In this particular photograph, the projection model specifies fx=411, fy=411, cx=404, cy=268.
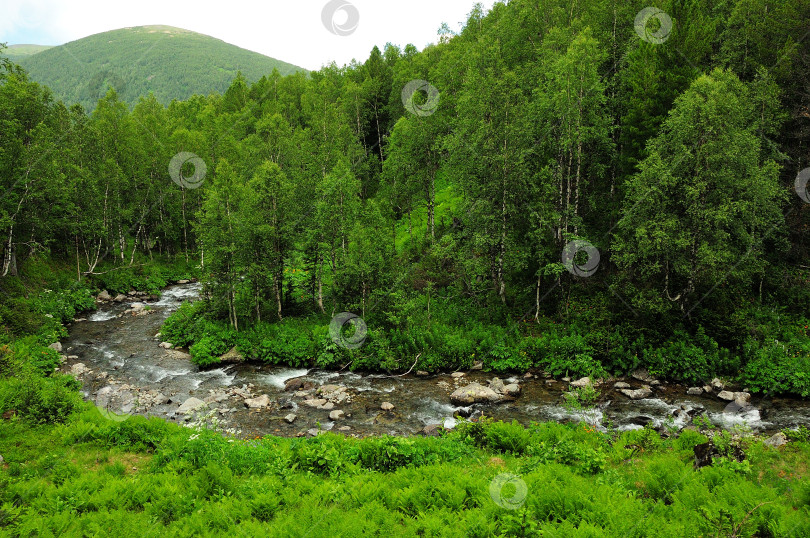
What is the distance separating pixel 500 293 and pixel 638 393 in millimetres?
10058

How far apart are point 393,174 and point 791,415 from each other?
32.3 metres

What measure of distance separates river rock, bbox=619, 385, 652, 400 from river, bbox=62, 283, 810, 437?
0.88ft

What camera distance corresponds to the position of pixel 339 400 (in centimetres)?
1961

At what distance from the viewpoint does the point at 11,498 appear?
934cm

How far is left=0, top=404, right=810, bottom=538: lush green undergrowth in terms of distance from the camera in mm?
8258

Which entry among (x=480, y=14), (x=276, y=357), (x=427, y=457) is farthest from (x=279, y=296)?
(x=480, y=14)

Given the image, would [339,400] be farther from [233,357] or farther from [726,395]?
[726,395]

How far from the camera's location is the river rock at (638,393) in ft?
62.2

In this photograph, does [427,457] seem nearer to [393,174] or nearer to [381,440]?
[381,440]

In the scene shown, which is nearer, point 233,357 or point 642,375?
point 642,375

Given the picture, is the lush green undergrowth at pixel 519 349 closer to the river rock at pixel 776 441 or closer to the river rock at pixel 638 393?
the river rock at pixel 638 393

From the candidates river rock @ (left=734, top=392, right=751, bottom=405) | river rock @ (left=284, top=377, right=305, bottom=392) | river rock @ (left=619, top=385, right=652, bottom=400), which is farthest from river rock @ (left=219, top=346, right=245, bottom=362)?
river rock @ (left=734, top=392, right=751, bottom=405)

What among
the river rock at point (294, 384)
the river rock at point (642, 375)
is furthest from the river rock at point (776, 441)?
the river rock at point (294, 384)

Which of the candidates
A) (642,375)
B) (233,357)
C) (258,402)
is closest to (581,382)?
(642,375)
